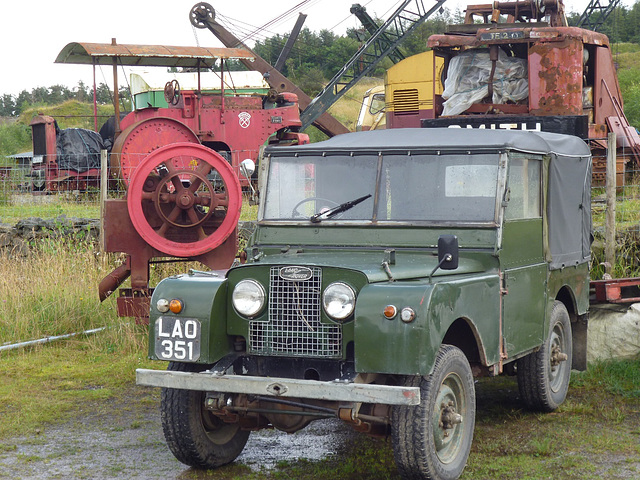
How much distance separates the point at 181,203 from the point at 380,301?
4147 mm

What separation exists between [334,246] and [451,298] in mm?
1214

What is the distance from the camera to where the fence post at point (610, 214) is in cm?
914

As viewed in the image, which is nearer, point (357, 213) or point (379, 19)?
point (357, 213)

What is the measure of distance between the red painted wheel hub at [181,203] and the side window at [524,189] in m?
3.20

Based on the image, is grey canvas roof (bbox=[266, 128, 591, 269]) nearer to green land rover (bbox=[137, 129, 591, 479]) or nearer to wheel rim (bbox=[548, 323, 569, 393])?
green land rover (bbox=[137, 129, 591, 479])

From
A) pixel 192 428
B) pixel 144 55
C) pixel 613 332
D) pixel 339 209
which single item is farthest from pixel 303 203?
pixel 144 55

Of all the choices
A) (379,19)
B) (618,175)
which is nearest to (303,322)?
(618,175)

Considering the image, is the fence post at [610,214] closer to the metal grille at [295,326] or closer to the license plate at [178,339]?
the metal grille at [295,326]

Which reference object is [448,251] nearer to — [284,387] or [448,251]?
[448,251]

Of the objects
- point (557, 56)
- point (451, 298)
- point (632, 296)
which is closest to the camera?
point (451, 298)

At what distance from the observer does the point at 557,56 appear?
34.6 ft

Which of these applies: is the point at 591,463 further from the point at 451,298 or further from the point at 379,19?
the point at 379,19

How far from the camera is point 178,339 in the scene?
16.7 feet

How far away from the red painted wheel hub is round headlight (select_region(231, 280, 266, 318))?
329 cm
